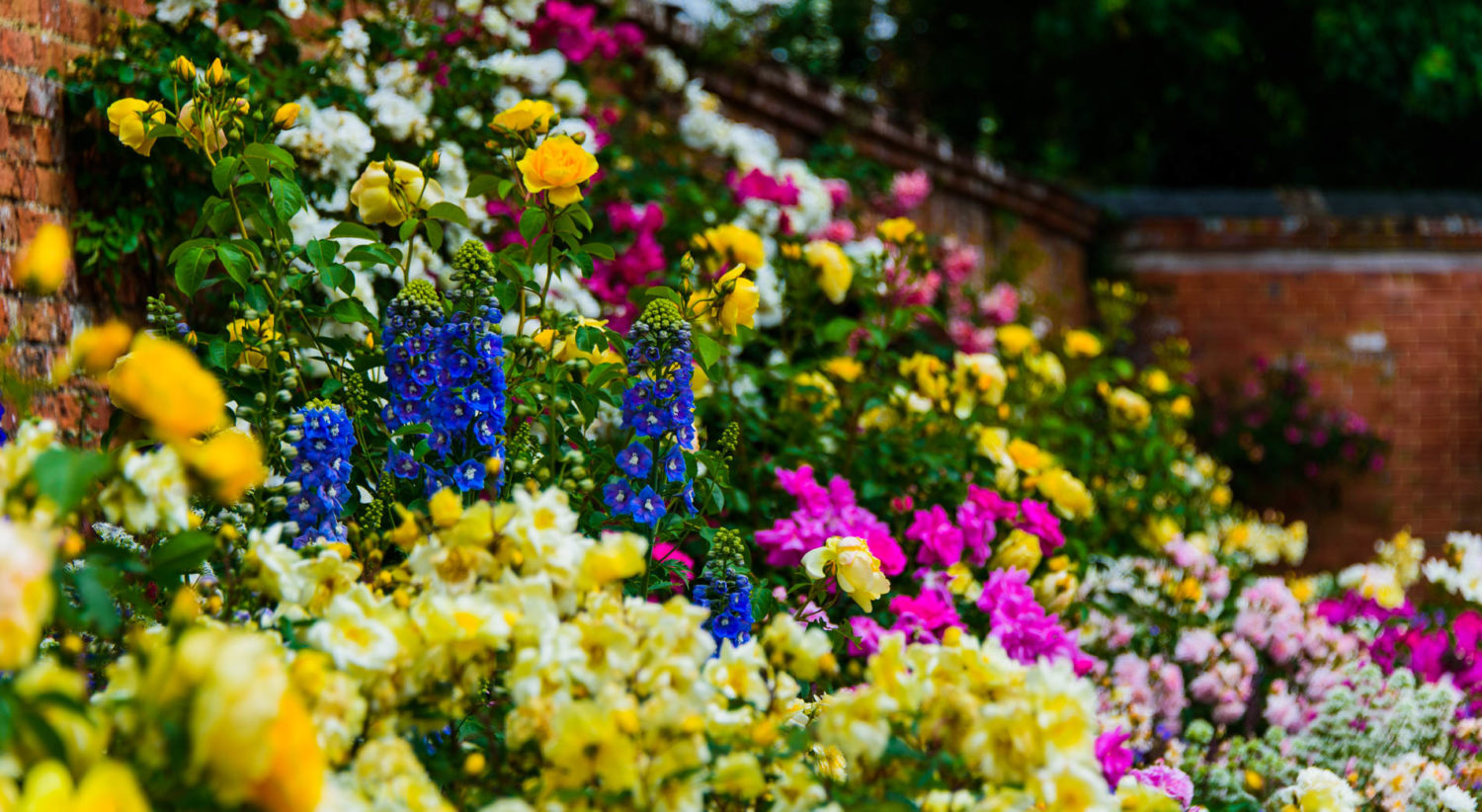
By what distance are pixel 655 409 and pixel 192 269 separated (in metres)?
0.64

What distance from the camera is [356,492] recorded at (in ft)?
4.57

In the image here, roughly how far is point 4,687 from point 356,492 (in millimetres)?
697

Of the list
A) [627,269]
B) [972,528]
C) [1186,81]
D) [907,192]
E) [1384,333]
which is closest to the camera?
[972,528]

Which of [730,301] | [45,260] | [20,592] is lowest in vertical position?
[20,592]

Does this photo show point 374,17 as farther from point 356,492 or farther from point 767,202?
point 356,492

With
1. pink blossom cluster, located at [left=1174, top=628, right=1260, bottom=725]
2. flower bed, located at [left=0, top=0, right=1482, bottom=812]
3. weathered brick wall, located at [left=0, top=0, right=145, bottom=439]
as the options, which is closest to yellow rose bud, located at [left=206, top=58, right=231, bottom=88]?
flower bed, located at [left=0, top=0, right=1482, bottom=812]

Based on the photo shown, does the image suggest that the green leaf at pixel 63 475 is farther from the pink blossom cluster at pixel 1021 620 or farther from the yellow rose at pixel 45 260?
the pink blossom cluster at pixel 1021 620

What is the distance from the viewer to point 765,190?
3.14 metres

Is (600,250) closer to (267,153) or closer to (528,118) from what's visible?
(528,118)

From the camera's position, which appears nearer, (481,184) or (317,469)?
(317,469)

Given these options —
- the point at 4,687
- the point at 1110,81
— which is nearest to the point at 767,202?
the point at 4,687

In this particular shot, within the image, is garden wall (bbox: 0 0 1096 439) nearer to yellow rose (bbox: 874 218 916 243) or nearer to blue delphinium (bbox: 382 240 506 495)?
blue delphinium (bbox: 382 240 506 495)

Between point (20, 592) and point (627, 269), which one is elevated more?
point (627, 269)

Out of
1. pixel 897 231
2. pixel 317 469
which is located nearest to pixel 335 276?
pixel 317 469
